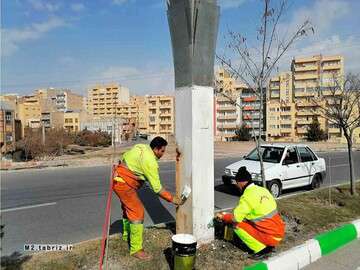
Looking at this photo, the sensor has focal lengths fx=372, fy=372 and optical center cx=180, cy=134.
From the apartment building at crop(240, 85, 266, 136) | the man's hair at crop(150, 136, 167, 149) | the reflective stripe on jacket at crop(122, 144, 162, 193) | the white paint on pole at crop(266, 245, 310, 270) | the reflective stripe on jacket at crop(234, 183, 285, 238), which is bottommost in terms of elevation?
the white paint on pole at crop(266, 245, 310, 270)

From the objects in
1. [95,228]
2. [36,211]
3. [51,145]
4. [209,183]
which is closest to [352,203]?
[209,183]

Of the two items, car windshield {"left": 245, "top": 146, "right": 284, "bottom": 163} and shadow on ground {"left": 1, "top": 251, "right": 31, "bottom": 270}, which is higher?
car windshield {"left": 245, "top": 146, "right": 284, "bottom": 163}

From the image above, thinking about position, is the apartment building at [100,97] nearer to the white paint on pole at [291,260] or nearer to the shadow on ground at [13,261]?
the shadow on ground at [13,261]

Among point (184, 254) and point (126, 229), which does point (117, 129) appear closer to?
point (126, 229)

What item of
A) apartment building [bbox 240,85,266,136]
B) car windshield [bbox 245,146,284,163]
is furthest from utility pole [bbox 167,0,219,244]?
car windshield [bbox 245,146,284,163]

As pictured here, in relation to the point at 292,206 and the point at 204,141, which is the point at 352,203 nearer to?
the point at 292,206

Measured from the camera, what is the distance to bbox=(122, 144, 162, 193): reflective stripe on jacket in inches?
193

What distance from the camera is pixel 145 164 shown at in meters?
4.92

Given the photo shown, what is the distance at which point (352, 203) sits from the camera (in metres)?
9.21

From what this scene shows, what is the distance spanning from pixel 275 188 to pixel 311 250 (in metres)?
5.52

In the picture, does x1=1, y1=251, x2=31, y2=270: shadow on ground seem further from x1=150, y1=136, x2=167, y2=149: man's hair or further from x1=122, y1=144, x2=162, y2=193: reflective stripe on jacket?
x1=150, y1=136, x2=167, y2=149: man's hair

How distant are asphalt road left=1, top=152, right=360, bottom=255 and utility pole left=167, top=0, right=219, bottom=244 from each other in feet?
7.34

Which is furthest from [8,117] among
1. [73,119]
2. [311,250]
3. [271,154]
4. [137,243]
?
[311,250]

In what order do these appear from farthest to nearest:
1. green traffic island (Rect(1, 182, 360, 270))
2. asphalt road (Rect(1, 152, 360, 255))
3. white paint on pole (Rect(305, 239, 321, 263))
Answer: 1. asphalt road (Rect(1, 152, 360, 255))
2. white paint on pole (Rect(305, 239, 321, 263))
3. green traffic island (Rect(1, 182, 360, 270))
